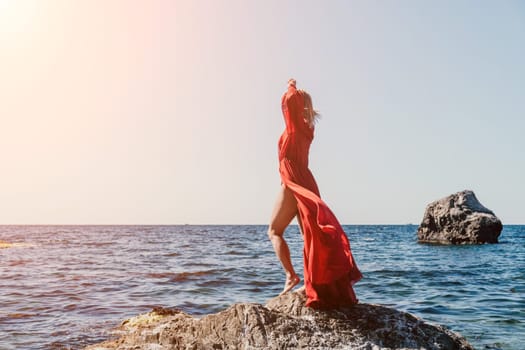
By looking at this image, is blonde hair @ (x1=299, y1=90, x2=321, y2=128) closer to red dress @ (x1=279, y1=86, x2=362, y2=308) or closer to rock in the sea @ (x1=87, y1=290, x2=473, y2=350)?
red dress @ (x1=279, y1=86, x2=362, y2=308)

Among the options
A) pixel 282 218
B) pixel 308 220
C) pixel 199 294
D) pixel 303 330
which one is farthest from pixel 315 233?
pixel 199 294

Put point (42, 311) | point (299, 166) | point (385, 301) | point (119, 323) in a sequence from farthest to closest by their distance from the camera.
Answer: point (385, 301)
point (42, 311)
point (119, 323)
point (299, 166)

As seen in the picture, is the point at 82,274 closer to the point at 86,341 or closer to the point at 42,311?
the point at 42,311

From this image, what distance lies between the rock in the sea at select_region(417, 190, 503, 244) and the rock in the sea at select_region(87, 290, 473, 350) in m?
37.3

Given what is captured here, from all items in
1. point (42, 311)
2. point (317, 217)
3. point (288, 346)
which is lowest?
point (42, 311)

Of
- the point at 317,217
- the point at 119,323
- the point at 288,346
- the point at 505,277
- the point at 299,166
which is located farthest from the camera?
the point at 505,277

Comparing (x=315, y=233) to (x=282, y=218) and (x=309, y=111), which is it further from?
(x=309, y=111)

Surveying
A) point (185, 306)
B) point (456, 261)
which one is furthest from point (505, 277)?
point (185, 306)

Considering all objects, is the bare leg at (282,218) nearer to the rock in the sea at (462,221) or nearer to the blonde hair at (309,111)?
the blonde hair at (309,111)

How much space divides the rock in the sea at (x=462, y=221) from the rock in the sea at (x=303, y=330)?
122 feet

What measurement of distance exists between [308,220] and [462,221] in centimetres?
3877

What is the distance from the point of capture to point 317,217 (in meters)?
5.46

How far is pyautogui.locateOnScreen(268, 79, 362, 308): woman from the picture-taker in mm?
5500

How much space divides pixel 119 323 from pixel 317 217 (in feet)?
20.7
